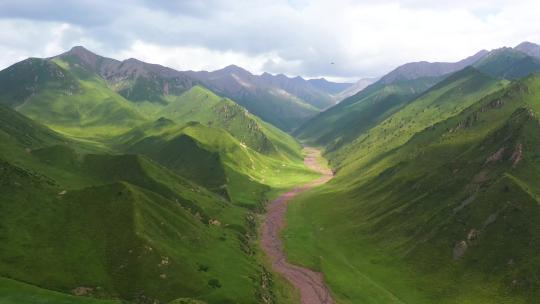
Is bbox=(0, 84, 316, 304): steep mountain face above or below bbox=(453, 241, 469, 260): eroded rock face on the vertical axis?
above

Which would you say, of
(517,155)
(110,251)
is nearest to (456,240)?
(517,155)

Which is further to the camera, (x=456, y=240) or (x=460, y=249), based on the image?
(x=456, y=240)

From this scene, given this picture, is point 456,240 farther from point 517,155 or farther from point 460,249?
point 517,155

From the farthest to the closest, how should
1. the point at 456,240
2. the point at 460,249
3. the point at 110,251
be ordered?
the point at 456,240, the point at 460,249, the point at 110,251

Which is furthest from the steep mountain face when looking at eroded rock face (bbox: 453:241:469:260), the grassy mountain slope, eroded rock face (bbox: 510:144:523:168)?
eroded rock face (bbox: 510:144:523:168)

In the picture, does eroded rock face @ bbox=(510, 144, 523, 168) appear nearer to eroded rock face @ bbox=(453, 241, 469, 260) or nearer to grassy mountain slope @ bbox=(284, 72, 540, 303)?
grassy mountain slope @ bbox=(284, 72, 540, 303)

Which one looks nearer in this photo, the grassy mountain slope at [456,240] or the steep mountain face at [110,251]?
the steep mountain face at [110,251]

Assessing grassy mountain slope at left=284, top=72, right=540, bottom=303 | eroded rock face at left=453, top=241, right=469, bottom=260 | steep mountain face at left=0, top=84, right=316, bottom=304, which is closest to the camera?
steep mountain face at left=0, top=84, right=316, bottom=304

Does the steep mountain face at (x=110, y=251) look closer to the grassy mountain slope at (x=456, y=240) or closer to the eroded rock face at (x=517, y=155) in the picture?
the grassy mountain slope at (x=456, y=240)

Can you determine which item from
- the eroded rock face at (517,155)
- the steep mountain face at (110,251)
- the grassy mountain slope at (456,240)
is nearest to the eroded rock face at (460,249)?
the grassy mountain slope at (456,240)

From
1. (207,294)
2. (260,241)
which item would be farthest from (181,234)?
(260,241)

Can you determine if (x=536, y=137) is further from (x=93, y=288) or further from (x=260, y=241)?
(x=93, y=288)
